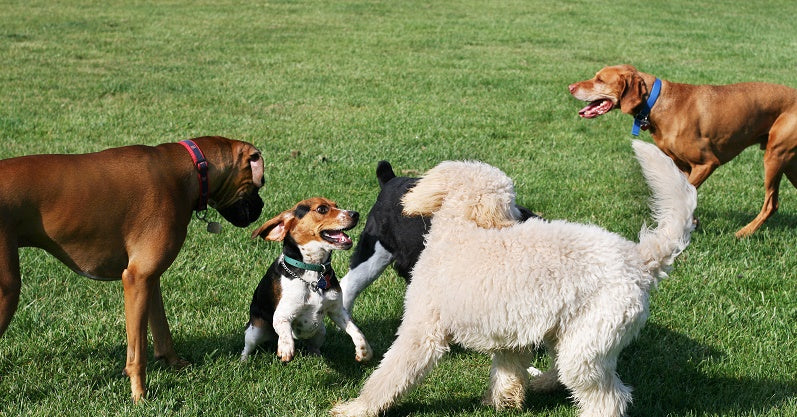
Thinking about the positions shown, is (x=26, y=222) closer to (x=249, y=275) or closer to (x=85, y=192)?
(x=85, y=192)

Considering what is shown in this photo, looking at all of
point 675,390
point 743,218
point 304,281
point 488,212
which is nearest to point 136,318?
point 304,281

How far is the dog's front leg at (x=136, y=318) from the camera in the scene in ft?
13.6

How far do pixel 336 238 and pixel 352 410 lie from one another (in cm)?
104

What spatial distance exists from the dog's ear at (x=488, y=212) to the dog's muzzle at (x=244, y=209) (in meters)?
1.38

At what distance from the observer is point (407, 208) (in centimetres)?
426

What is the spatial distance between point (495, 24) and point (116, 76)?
1082 centimetres

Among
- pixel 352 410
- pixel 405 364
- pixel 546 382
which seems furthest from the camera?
pixel 546 382

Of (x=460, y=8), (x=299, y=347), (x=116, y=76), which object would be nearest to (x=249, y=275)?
(x=299, y=347)

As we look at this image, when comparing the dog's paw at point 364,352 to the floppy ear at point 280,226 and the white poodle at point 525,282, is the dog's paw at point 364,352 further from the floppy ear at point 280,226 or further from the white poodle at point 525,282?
the floppy ear at point 280,226

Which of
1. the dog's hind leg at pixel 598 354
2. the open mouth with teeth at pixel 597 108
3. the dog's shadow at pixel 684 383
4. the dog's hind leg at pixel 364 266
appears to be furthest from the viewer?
the open mouth with teeth at pixel 597 108

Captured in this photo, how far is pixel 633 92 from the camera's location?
7.68 metres

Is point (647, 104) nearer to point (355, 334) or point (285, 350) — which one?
point (355, 334)

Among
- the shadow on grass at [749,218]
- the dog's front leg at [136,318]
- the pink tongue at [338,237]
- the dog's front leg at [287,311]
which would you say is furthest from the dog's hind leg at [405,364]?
the shadow on grass at [749,218]

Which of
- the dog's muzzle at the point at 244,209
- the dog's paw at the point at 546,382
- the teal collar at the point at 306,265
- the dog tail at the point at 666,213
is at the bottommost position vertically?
the dog's paw at the point at 546,382
